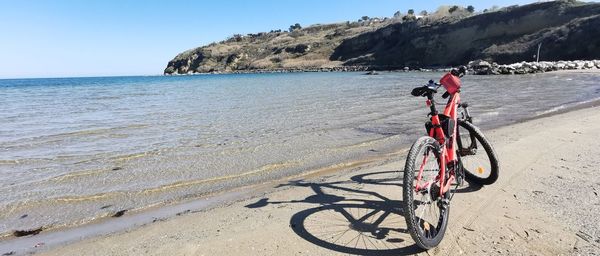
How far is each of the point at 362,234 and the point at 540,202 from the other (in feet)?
7.73

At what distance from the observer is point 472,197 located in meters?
5.10

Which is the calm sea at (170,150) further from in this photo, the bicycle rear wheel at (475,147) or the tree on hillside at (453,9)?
the tree on hillside at (453,9)

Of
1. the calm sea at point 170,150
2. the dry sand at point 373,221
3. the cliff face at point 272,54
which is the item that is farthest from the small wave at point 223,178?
the cliff face at point 272,54

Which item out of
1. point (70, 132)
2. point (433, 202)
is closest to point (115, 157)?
point (70, 132)

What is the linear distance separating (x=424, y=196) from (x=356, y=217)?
0.95m

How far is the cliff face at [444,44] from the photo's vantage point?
64.0 meters

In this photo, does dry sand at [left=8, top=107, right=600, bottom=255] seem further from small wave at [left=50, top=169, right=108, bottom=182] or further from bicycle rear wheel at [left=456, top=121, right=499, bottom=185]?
small wave at [left=50, top=169, right=108, bottom=182]

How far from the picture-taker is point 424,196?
384 centimetres

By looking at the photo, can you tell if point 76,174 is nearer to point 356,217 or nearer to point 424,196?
point 356,217

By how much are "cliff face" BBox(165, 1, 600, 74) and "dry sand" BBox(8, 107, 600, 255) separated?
2579 inches

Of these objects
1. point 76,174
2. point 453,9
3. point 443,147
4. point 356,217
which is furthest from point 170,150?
point 453,9

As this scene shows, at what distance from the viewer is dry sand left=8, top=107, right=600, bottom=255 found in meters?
3.87

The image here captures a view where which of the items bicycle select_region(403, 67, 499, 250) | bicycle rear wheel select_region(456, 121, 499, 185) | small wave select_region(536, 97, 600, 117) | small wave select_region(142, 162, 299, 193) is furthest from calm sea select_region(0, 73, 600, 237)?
bicycle select_region(403, 67, 499, 250)

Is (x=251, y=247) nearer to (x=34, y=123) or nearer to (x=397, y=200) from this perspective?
(x=397, y=200)
